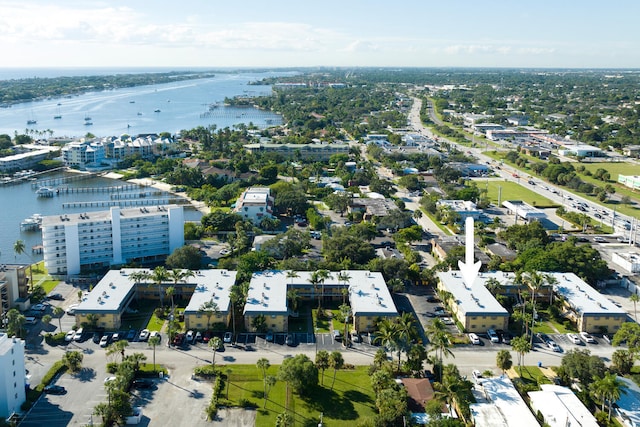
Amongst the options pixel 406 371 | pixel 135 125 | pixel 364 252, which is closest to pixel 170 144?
pixel 135 125

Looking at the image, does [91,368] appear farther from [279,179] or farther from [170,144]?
[170,144]

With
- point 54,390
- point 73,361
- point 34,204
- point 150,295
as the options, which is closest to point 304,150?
point 34,204

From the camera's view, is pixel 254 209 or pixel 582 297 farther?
pixel 254 209

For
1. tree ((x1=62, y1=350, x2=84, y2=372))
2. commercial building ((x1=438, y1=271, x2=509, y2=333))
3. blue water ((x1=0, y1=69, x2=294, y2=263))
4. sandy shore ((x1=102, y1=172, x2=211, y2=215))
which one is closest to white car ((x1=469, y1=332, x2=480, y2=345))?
commercial building ((x1=438, y1=271, x2=509, y2=333))

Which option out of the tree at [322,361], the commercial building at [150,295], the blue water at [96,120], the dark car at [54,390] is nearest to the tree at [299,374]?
the tree at [322,361]

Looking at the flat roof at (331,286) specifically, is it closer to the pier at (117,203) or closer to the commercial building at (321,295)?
the commercial building at (321,295)

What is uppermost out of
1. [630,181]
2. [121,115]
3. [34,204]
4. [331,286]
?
[121,115]

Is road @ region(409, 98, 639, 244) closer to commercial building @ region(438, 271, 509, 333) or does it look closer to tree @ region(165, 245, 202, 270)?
commercial building @ region(438, 271, 509, 333)

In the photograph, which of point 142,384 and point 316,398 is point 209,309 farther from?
point 316,398
